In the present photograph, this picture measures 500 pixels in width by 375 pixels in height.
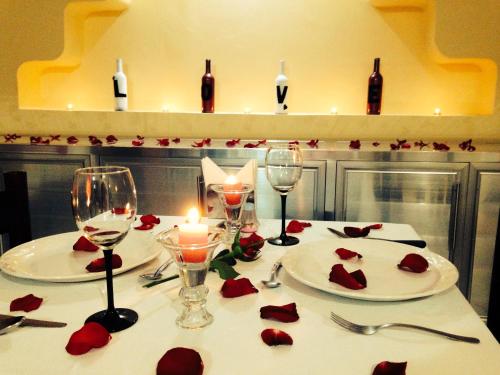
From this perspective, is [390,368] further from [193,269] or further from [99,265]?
[99,265]

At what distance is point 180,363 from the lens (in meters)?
0.50

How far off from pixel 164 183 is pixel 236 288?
1638mm

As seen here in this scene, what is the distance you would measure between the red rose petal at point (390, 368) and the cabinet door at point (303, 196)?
1.68 metres

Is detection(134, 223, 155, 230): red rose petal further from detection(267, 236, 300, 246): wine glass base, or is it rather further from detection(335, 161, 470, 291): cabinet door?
detection(335, 161, 470, 291): cabinet door

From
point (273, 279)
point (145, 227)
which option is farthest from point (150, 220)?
point (273, 279)

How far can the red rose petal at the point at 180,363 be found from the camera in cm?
50

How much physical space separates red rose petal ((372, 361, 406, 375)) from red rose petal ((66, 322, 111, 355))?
0.35m

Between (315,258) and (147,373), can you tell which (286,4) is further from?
(147,373)

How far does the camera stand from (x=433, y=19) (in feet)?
7.43

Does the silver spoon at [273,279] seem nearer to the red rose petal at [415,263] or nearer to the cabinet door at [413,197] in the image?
the red rose petal at [415,263]

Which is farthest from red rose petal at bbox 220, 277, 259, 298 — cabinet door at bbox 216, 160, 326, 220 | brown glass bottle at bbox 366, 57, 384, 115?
brown glass bottle at bbox 366, 57, 384, 115

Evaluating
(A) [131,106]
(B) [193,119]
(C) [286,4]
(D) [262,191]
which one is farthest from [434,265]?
(A) [131,106]

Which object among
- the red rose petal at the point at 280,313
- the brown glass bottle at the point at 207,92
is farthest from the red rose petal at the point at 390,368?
the brown glass bottle at the point at 207,92

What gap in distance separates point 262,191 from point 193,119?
577 millimetres
